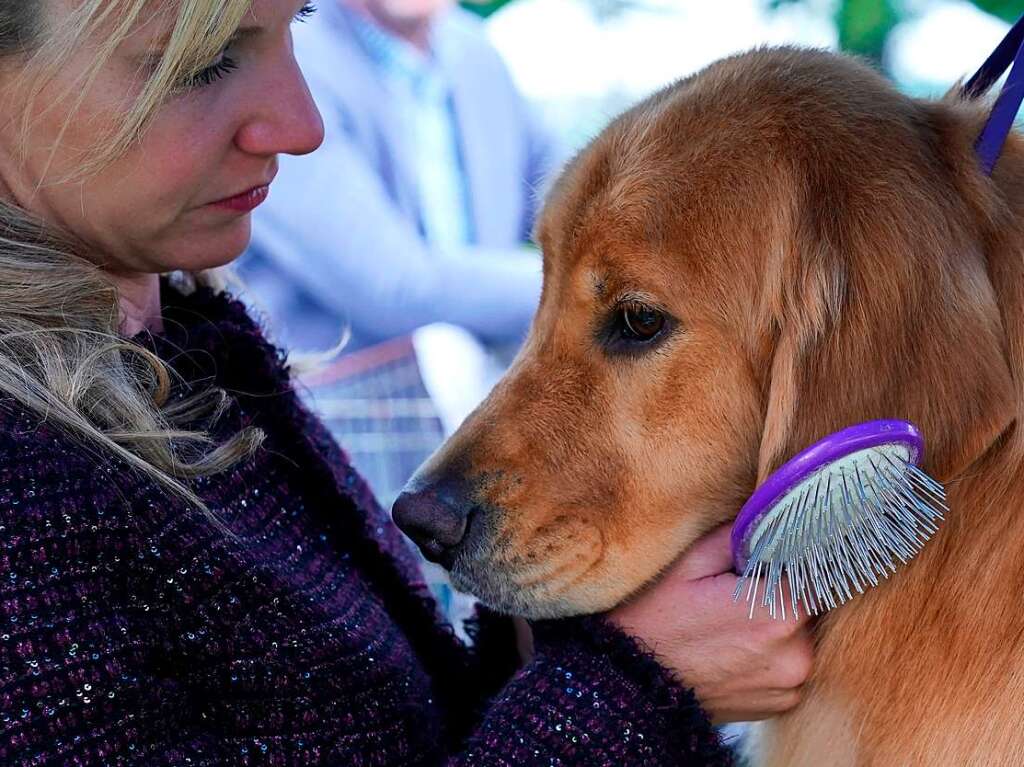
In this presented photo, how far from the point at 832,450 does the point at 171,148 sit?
0.96 m

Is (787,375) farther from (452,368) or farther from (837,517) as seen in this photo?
(452,368)

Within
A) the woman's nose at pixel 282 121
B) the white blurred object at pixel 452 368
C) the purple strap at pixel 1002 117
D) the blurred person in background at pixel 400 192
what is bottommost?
the white blurred object at pixel 452 368

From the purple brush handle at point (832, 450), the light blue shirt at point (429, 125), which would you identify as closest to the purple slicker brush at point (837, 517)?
the purple brush handle at point (832, 450)

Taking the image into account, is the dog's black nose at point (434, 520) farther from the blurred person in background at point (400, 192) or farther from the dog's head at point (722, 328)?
the blurred person in background at point (400, 192)

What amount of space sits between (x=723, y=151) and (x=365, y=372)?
7.19ft

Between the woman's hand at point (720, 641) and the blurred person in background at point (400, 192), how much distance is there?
1.85 metres

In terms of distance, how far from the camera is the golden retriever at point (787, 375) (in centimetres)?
143

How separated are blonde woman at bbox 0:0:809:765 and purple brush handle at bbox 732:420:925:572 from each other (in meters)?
0.22

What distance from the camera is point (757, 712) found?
157 cm

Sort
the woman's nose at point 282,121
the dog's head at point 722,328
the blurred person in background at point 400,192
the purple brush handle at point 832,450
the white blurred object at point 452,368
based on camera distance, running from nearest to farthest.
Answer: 1. the purple brush handle at point 832,450
2. the dog's head at point 722,328
3. the woman's nose at point 282,121
4. the blurred person in background at point 400,192
5. the white blurred object at point 452,368

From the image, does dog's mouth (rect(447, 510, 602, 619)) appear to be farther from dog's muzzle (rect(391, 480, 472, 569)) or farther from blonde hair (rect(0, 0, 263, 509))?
blonde hair (rect(0, 0, 263, 509))

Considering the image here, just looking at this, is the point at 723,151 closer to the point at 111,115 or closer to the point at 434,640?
the point at 111,115

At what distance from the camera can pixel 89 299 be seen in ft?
4.73

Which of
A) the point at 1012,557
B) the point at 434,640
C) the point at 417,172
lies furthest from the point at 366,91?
the point at 1012,557
